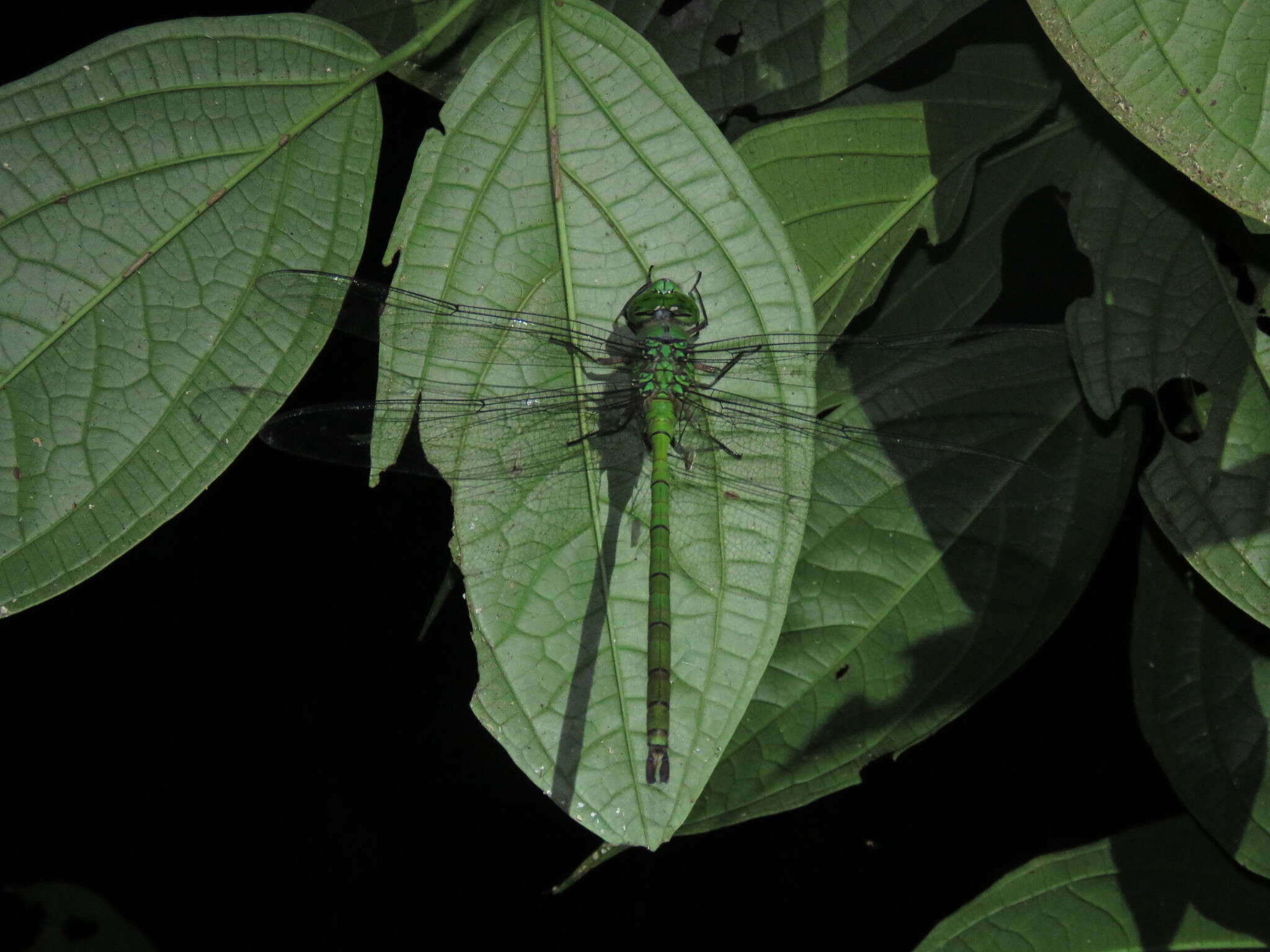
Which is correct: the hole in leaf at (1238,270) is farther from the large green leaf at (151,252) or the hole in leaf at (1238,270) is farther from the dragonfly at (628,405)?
the large green leaf at (151,252)

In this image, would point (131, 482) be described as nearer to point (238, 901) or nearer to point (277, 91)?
point (277, 91)

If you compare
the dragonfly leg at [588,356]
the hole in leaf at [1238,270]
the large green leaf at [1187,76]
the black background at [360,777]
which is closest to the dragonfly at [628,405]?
the dragonfly leg at [588,356]

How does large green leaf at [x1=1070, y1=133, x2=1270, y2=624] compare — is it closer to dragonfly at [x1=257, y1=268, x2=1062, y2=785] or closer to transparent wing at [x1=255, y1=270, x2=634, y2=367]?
dragonfly at [x1=257, y1=268, x2=1062, y2=785]

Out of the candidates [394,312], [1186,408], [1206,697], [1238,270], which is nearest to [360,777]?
[394,312]

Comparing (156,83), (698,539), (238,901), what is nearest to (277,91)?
(156,83)

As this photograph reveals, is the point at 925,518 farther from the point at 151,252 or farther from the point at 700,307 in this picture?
the point at 151,252

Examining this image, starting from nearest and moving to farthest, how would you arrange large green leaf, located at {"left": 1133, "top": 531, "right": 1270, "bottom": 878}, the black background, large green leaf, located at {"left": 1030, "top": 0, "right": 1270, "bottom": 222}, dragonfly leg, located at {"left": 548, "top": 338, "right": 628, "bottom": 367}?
large green leaf, located at {"left": 1030, "top": 0, "right": 1270, "bottom": 222} → dragonfly leg, located at {"left": 548, "top": 338, "right": 628, "bottom": 367} → large green leaf, located at {"left": 1133, "top": 531, "right": 1270, "bottom": 878} → the black background

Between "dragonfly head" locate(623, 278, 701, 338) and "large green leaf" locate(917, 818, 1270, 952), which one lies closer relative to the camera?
"dragonfly head" locate(623, 278, 701, 338)

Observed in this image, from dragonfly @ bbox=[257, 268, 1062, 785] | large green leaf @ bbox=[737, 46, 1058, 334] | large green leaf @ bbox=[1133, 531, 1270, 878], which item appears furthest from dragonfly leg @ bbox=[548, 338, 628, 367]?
large green leaf @ bbox=[1133, 531, 1270, 878]
